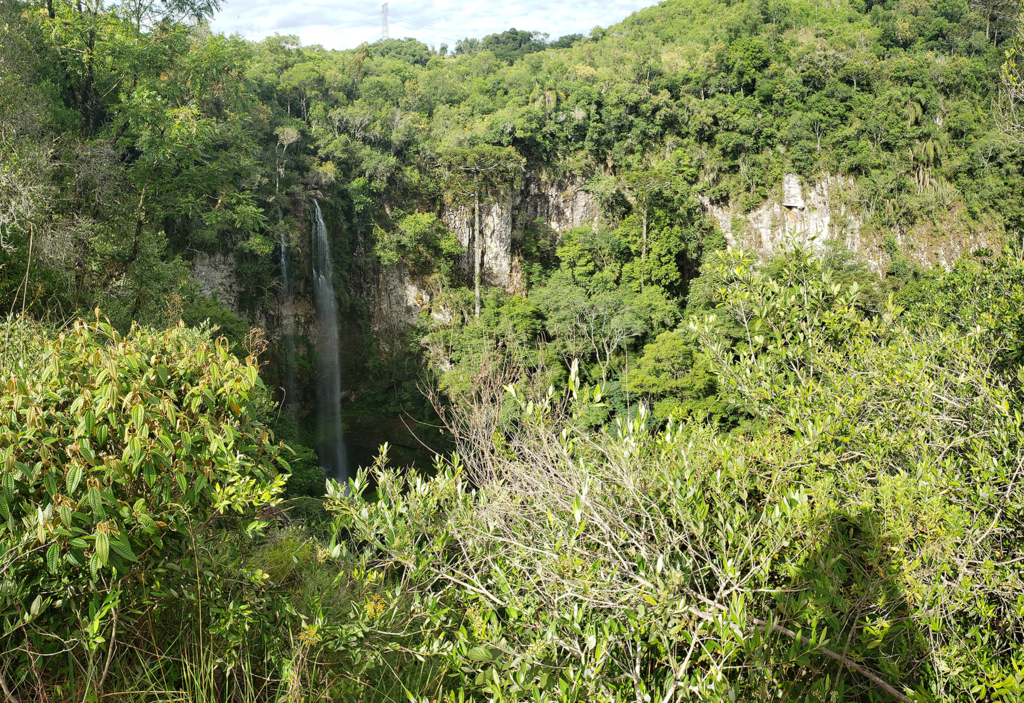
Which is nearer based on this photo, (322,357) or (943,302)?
(943,302)

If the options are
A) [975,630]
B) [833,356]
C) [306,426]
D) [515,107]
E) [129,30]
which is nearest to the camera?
[975,630]

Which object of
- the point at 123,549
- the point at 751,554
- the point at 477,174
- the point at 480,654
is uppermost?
the point at 477,174

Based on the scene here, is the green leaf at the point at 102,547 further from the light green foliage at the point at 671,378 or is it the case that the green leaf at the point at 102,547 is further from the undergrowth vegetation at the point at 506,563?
the light green foliage at the point at 671,378

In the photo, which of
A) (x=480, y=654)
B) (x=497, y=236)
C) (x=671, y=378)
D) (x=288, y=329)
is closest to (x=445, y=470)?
(x=480, y=654)

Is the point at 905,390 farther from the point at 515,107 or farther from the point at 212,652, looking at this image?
the point at 515,107

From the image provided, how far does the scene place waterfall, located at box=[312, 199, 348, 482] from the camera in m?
18.3

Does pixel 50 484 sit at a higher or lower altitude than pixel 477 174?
lower

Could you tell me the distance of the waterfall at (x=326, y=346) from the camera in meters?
18.3

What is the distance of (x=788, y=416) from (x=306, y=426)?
56.6ft

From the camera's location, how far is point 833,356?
2.92 meters

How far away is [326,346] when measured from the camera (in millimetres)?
19484

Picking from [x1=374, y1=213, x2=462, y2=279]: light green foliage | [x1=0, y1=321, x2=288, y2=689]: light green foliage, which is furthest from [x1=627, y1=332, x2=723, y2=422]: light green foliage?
[x1=0, y1=321, x2=288, y2=689]: light green foliage

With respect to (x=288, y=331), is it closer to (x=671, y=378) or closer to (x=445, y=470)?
(x=671, y=378)

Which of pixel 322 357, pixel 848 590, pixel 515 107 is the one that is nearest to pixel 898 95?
pixel 515 107
